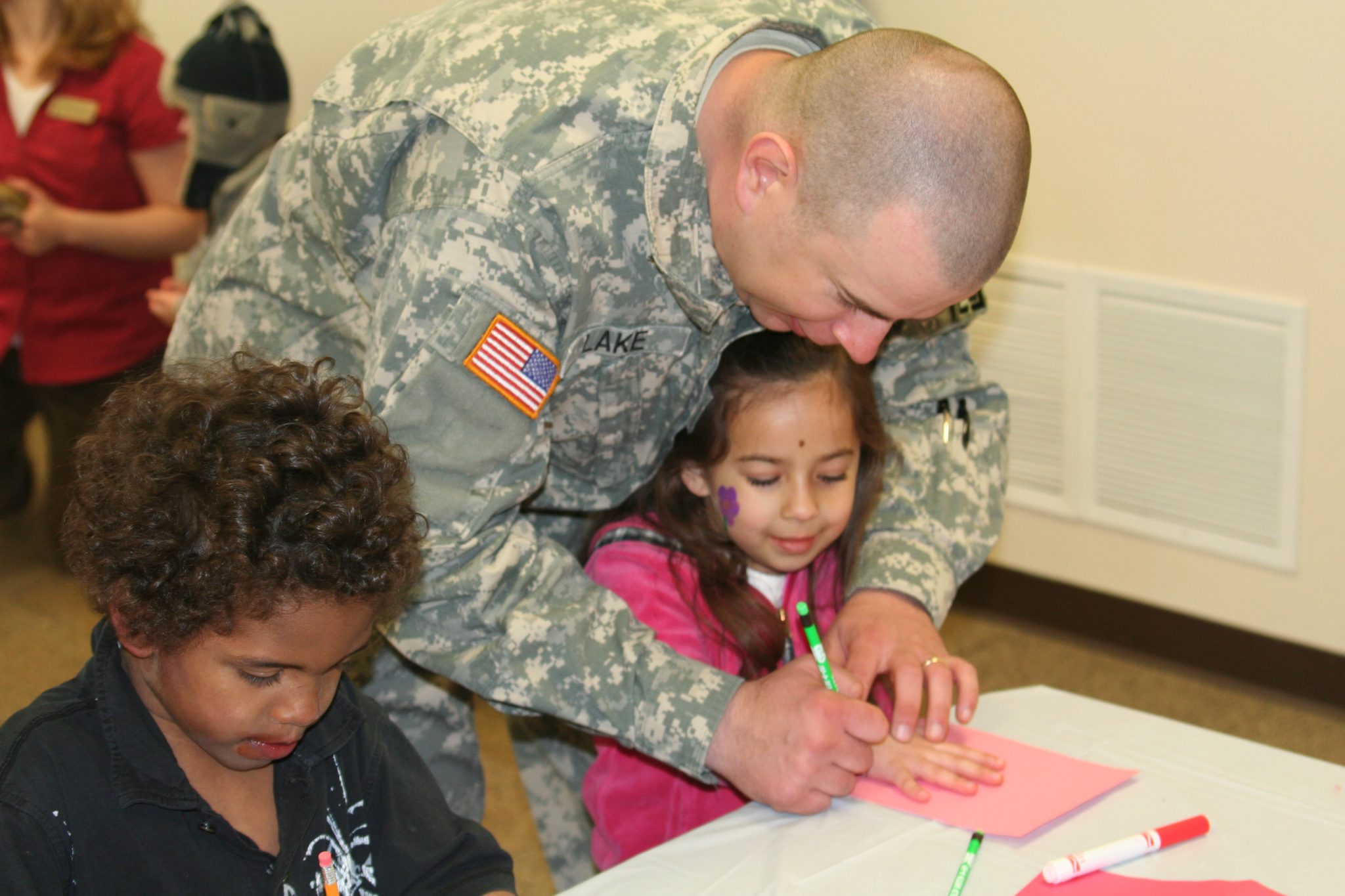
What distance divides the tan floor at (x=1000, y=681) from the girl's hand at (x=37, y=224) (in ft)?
3.07

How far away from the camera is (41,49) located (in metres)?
3.19

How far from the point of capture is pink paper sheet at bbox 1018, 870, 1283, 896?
3.87 feet

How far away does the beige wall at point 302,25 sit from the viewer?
3.61 metres

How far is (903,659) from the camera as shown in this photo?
1.48 metres

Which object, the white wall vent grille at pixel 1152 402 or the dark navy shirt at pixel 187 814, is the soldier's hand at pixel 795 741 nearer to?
the dark navy shirt at pixel 187 814

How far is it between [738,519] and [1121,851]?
26.0 inches

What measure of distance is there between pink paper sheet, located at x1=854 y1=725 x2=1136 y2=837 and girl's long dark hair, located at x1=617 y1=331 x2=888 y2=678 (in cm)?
36

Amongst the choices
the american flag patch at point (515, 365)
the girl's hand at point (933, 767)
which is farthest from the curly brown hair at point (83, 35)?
the girl's hand at point (933, 767)

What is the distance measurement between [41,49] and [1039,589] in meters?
2.73

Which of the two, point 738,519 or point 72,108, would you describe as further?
point 72,108

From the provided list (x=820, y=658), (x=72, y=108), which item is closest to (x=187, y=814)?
(x=820, y=658)

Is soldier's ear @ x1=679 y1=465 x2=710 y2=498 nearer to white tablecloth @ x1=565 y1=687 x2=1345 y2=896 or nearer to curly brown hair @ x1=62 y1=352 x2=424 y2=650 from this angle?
white tablecloth @ x1=565 y1=687 x2=1345 y2=896

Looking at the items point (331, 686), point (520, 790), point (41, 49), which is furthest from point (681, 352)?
point (41, 49)

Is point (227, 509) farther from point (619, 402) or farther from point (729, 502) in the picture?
point (729, 502)
